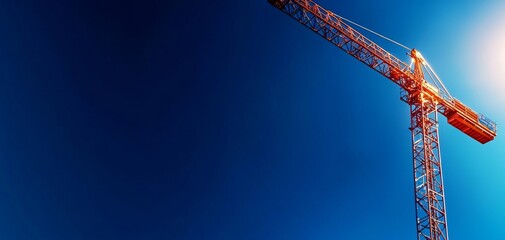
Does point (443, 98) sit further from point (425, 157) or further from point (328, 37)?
point (328, 37)

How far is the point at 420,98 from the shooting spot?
1676 inches

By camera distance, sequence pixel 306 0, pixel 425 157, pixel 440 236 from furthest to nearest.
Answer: pixel 306 0, pixel 425 157, pixel 440 236

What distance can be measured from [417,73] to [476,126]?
639 centimetres

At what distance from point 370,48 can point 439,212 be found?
1378cm

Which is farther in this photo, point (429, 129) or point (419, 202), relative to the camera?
point (429, 129)

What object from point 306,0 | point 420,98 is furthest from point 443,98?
point 306,0

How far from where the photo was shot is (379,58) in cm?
4312

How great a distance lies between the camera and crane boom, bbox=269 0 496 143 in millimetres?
42938

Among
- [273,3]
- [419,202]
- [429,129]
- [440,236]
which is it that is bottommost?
[440,236]

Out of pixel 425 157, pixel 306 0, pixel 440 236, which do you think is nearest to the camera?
pixel 440 236

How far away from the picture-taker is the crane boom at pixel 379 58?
42938 millimetres

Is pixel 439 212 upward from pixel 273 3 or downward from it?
downward

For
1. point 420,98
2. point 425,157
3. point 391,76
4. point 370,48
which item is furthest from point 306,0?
point 425,157

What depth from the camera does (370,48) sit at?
43500mm
